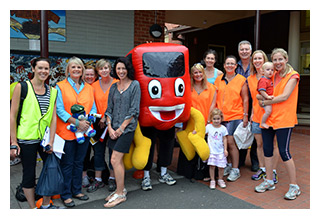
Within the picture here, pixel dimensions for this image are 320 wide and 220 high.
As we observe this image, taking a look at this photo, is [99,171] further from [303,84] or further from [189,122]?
[303,84]

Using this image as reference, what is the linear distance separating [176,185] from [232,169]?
96 centimetres

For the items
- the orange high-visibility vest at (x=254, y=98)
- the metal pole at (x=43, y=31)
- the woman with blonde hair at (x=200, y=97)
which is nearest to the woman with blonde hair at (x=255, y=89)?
the orange high-visibility vest at (x=254, y=98)

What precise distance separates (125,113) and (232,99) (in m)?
1.74

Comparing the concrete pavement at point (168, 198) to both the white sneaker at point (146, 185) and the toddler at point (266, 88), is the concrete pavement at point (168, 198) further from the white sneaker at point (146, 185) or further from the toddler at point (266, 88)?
the toddler at point (266, 88)

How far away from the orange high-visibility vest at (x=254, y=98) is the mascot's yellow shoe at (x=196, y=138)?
32.9 inches

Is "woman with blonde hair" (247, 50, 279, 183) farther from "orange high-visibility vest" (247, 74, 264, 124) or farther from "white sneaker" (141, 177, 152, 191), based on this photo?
"white sneaker" (141, 177, 152, 191)

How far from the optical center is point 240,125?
174 inches

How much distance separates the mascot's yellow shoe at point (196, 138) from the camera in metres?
4.14

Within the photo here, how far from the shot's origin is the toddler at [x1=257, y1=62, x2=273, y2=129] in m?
3.90

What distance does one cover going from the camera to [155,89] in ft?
12.3

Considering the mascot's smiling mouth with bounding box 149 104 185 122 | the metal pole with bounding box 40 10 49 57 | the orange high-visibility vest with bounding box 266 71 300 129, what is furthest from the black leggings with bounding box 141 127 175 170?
the metal pole with bounding box 40 10 49 57

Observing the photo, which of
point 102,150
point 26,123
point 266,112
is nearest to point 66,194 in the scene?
point 102,150

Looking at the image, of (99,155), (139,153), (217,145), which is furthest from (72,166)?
(217,145)

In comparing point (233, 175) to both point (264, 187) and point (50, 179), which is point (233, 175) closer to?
point (264, 187)
